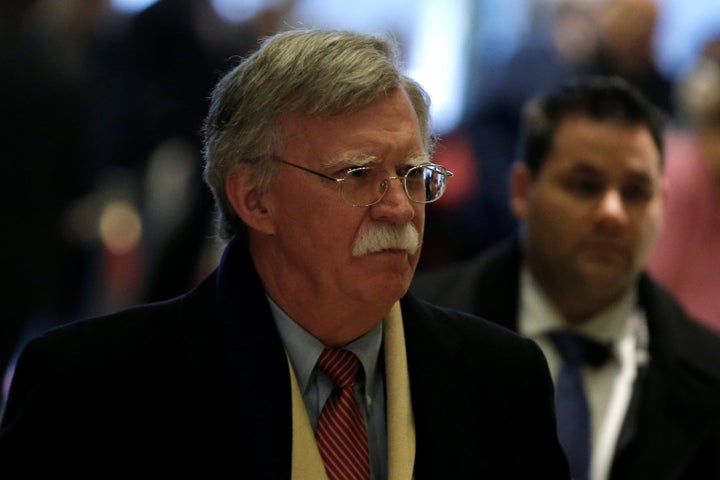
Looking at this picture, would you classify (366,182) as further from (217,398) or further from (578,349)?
(578,349)

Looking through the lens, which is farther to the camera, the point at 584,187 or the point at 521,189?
the point at 521,189

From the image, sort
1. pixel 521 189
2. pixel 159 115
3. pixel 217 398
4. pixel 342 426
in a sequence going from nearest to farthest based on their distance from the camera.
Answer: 1. pixel 217 398
2. pixel 342 426
3. pixel 521 189
4. pixel 159 115

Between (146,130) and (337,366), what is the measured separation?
4.64 meters

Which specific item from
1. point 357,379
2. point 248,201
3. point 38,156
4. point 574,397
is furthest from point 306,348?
point 38,156

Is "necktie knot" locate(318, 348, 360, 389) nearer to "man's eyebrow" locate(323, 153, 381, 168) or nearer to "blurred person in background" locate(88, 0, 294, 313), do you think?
"man's eyebrow" locate(323, 153, 381, 168)

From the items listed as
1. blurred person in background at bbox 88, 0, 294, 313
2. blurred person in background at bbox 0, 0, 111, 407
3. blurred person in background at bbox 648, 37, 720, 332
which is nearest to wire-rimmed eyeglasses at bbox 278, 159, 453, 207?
blurred person in background at bbox 0, 0, 111, 407

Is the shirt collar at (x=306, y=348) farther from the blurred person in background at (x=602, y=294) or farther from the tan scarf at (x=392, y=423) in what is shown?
the blurred person in background at (x=602, y=294)

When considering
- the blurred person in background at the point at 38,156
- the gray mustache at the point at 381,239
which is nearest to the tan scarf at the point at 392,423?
the gray mustache at the point at 381,239

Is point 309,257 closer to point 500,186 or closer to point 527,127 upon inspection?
point 527,127

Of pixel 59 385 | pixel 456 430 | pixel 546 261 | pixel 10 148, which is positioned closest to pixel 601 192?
pixel 546 261

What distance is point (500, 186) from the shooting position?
23.8 feet

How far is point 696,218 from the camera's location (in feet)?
20.6

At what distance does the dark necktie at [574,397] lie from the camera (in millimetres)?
4059

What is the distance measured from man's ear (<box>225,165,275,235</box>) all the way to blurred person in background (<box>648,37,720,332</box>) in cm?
357
